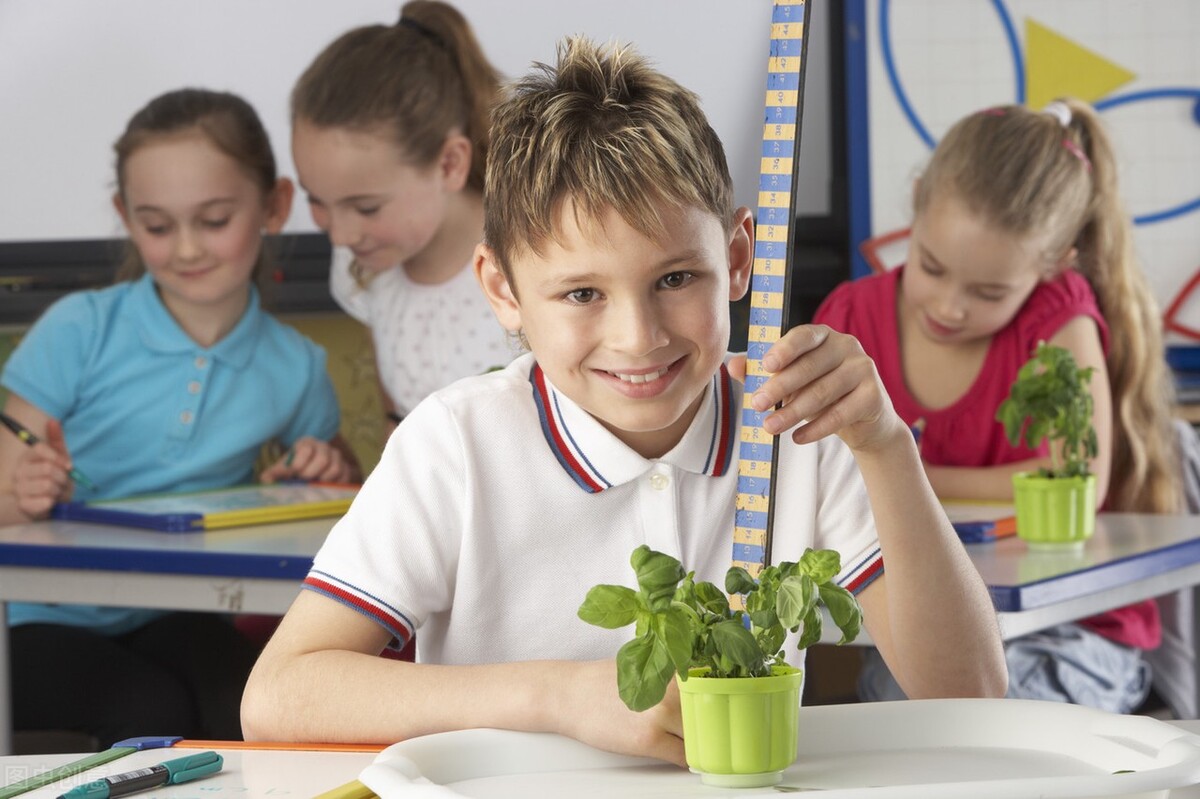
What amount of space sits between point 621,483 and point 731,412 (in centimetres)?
11

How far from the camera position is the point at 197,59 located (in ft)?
10.0

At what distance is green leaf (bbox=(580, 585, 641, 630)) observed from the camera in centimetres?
73

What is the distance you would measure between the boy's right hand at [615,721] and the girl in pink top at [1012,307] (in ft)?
4.44

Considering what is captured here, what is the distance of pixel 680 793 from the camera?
0.75 m

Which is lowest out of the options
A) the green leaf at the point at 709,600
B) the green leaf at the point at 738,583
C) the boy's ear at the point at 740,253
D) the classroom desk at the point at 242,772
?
the classroom desk at the point at 242,772

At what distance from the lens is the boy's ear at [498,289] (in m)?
1.12

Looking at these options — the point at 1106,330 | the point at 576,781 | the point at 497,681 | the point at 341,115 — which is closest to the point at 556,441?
the point at 497,681

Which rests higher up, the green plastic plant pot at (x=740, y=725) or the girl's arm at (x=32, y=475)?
the girl's arm at (x=32, y=475)

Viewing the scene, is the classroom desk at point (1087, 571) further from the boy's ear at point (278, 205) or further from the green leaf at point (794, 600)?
the boy's ear at point (278, 205)

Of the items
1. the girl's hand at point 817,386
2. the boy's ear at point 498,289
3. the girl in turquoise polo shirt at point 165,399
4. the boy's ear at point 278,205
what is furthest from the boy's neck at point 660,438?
the boy's ear at point 278,205

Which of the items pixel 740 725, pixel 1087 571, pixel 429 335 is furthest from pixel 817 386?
pixel 429 335

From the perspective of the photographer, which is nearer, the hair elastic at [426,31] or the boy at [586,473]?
the boy at [586,473]

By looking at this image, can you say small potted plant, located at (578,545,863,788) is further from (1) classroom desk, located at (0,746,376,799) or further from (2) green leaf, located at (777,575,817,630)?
(1) classroom desk, located at (0,746,376,799)

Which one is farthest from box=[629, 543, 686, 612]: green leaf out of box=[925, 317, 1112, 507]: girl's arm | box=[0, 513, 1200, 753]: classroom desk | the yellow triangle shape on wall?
the yellow triangle shape on wall
